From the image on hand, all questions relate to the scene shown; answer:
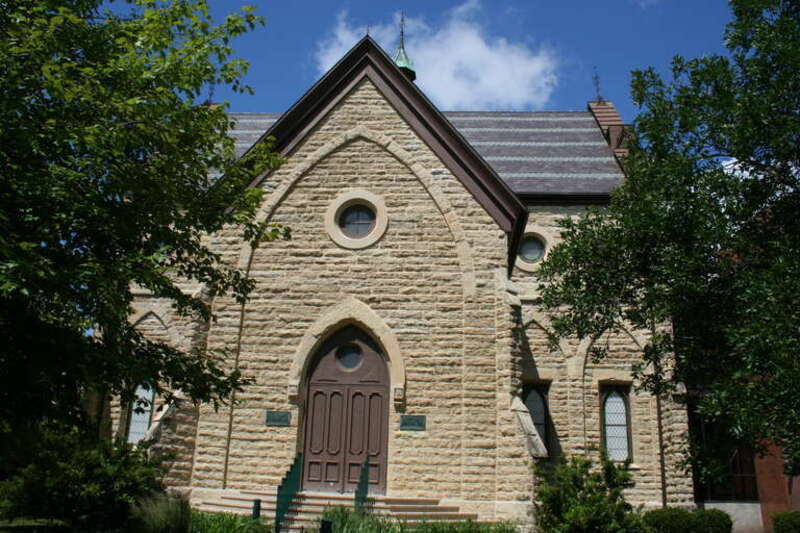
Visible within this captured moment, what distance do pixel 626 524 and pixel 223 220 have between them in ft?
26.2

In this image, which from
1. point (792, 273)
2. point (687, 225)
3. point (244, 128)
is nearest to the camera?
point (792, 273)

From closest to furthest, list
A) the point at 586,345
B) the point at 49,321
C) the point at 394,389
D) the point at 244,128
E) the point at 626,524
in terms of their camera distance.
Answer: the point at 49,321 < the point at 626,524 < the point at 394,389 < the point at 586,345 < the point at 244,128

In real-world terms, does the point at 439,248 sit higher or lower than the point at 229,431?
higher

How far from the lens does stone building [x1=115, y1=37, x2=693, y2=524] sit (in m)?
12.9

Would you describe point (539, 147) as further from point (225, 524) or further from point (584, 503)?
point (225, 524)

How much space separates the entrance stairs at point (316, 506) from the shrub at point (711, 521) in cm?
603

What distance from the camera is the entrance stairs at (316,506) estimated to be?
11867 mm

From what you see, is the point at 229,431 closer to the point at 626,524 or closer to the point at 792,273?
the point at 626,524

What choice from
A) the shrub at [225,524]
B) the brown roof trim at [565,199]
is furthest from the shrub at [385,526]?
the brown roof trim at [565,199]

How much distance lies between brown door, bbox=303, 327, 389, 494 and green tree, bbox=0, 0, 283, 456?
14.0 feet

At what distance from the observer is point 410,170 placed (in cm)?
1477

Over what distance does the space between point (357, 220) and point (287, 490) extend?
578 cm

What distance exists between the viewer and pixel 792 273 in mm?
8438

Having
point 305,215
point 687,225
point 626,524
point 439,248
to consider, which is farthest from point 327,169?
point 626,524
